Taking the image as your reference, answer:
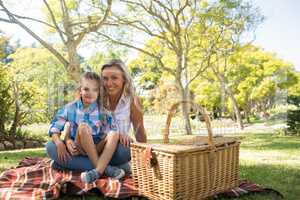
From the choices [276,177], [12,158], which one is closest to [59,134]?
[276,177]

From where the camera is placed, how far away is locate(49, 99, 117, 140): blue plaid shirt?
2984mm

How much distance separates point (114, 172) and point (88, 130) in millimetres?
370

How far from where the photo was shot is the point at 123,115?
3.10 meters

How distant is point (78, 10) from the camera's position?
10438 millimetres

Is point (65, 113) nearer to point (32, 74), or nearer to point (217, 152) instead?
point (217, 152)

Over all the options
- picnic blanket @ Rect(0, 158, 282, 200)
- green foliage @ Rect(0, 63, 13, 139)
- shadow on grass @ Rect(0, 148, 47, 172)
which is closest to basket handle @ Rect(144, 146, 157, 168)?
picnic blanket @ Rect(0, 158, 282, 200)

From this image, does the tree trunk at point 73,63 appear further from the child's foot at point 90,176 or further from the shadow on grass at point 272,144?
the child's foot at point 90,176

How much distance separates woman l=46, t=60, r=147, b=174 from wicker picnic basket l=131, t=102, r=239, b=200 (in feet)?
1.60

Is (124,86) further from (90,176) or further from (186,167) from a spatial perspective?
(186,167)

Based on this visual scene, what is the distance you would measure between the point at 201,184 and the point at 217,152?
23 cm

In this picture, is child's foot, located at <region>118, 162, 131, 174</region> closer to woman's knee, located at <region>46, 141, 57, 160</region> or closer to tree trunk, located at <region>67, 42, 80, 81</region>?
woman's knee, located at <region>46, 141, 57, 160</region>

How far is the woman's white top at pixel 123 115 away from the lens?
3.08m

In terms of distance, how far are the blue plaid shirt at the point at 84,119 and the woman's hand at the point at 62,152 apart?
0.12 meters

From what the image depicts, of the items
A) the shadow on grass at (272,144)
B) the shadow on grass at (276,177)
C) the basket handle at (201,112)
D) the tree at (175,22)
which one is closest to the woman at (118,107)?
the basket handle at (201,112)
